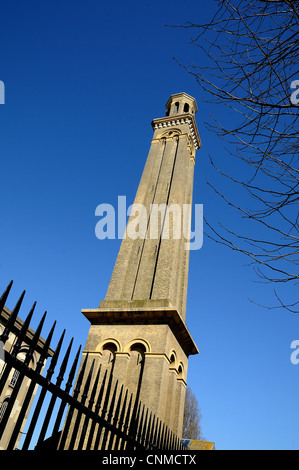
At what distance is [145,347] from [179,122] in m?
14.0

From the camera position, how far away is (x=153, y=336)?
32.4ft

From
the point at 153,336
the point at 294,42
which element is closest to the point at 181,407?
the point at 153,336

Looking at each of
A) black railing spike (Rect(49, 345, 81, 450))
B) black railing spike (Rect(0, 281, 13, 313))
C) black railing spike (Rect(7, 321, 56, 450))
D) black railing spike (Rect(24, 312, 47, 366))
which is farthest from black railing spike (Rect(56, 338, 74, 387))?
black railing spike (Rect(0, 281, 13, 313))

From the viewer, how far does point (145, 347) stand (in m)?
9.84

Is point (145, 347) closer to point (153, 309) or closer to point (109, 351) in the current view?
point (153, 309)

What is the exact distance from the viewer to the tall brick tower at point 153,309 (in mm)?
9680

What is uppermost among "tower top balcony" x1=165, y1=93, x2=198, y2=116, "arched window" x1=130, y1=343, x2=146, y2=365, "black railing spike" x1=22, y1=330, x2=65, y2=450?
"tower top balcony" x1=165, y1=93, x2=198, y2=116

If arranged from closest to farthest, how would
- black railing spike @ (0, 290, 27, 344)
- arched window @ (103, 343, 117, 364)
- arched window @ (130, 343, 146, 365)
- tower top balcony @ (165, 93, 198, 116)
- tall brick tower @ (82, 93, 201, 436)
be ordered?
1. black railing spike @ (0, 290, 27, 344)
2. tall brick tower @ (82, 93, 201, 436)
3. arched window @ (130, 343, 146, 365)
4. arched window @ (103, 343, 117, 364)
5. tower top balcony @ (165, 93, 198, 116)

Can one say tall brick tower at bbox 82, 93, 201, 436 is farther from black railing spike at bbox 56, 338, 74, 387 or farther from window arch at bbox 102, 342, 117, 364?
black railing spike at bbox 56, 338, 74, 387

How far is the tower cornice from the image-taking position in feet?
63.6

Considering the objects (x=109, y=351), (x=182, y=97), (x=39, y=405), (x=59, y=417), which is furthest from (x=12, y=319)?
(x=182, y=97)

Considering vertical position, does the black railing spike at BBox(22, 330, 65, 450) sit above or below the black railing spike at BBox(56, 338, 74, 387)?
below

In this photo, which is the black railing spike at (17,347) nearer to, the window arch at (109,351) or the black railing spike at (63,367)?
the black railing spike at (63,367)
